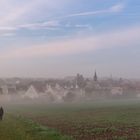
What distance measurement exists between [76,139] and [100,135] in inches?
115

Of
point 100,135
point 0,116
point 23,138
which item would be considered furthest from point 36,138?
point 0,116

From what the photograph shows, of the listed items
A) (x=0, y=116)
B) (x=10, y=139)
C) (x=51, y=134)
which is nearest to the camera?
(x=10, y=139)

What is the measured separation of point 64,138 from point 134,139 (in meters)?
4.57

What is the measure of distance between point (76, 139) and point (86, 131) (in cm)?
542

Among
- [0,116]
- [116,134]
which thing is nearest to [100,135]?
[116,134]

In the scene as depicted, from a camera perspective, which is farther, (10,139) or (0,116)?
(0,116)

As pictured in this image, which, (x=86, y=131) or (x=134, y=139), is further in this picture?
(x=86, y=131)

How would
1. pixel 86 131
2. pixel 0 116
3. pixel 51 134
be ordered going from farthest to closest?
pixel 0 116 → pixel 86 131 → pixel 51 134

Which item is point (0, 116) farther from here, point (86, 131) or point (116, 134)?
point (116, 134)

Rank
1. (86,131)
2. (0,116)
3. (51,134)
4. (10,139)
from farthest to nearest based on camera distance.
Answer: (0,116)
(86,131)
(51,134)
(10,139)

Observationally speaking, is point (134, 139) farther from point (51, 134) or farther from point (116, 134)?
point (51, 134)

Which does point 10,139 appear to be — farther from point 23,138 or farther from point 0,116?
point 0,116

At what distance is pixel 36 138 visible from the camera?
99.5 ft

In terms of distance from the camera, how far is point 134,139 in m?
29.4
